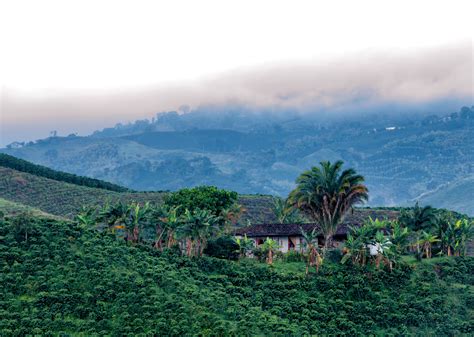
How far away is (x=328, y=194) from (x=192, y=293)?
27097mm

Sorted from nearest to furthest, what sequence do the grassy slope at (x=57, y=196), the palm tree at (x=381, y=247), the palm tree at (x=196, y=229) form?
the palm tree at (x=381, y=247)
the palm tree at (x=196, y=229)
the grassy slope at (x=57, y=196)

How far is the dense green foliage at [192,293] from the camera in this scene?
2484 inches

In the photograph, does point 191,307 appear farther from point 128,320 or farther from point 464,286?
point 464,286

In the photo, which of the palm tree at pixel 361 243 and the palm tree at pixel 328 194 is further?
the palm tree at pixel 328 194

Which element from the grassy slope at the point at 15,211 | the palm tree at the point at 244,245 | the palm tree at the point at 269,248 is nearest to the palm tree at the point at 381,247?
the palm tree at the point at 269,248

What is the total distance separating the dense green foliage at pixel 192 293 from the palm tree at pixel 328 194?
8315 mm

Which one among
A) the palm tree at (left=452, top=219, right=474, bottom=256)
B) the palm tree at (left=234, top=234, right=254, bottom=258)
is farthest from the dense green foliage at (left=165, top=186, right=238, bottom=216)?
the palm tree at (left=452, top=219, right=474, bottom=256)

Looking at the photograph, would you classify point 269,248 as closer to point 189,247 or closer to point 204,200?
point 189,247

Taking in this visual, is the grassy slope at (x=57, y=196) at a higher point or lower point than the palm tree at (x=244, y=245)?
higher

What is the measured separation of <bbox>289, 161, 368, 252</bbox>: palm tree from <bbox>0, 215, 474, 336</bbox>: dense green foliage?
832cm

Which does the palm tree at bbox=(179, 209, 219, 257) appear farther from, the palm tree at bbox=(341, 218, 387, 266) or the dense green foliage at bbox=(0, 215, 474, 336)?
the palm tree at bbox=(341, 218, 387, 266)

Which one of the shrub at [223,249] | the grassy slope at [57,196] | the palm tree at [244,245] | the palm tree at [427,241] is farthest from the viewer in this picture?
the grassy slope at [57,196]

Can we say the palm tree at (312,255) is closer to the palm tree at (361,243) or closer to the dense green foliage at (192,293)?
the dense green foliage at (192,293)

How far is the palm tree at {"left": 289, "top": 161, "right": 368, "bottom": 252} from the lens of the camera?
3492 inches
